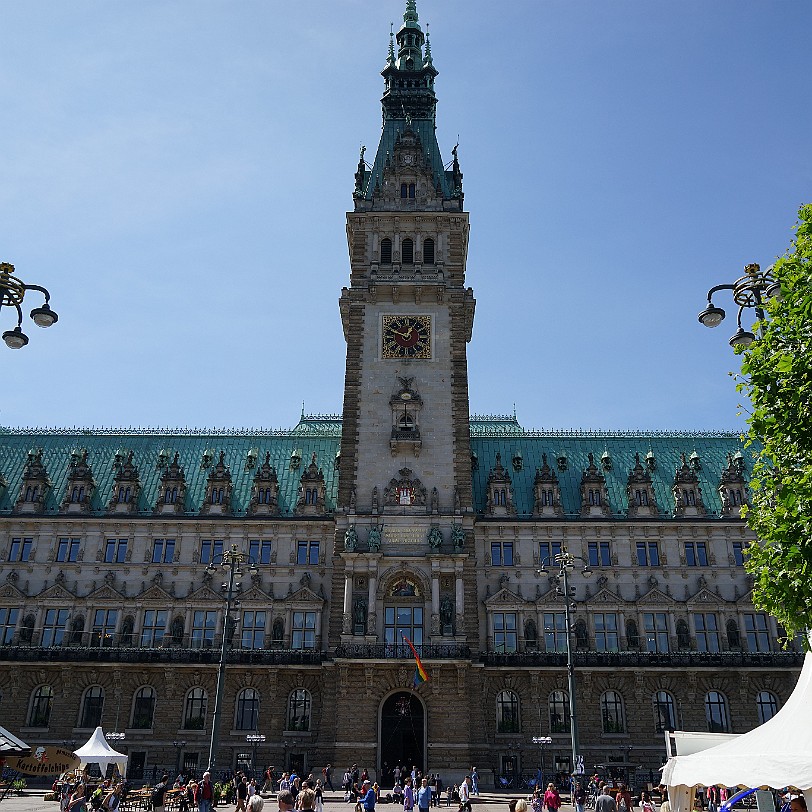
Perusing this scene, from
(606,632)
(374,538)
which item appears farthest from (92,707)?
(606,632)

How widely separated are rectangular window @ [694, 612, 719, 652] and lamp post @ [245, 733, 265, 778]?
3123 cm

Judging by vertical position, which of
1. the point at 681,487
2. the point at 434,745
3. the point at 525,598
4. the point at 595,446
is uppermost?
the point at 595,446

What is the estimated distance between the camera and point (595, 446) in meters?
71.2

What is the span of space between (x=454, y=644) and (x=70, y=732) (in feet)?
90.2

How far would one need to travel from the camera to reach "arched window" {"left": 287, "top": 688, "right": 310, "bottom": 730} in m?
57.3

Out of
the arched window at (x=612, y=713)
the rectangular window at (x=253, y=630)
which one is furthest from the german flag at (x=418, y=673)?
the arched window at (x=612, y=713)

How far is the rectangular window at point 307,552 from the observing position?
62.5m

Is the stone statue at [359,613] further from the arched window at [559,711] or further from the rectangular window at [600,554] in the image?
the rectangular window at [600,554]

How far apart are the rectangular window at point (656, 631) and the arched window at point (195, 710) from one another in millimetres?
31857

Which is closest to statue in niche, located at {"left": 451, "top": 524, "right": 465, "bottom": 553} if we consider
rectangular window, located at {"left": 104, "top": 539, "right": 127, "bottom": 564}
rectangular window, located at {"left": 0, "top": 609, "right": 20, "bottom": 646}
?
rectangular window, located at {"left": 104, "top": 539, "right": 127, "bottom": 564}

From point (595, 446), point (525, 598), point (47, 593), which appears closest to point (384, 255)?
point (595, 446)

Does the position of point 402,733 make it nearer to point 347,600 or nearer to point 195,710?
point 347,600

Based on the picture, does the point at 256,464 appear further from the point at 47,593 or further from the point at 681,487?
the point at 681,487

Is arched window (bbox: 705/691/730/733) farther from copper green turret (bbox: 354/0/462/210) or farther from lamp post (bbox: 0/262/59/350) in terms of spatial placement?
lamp post (bbox: 0/262/59/350)
